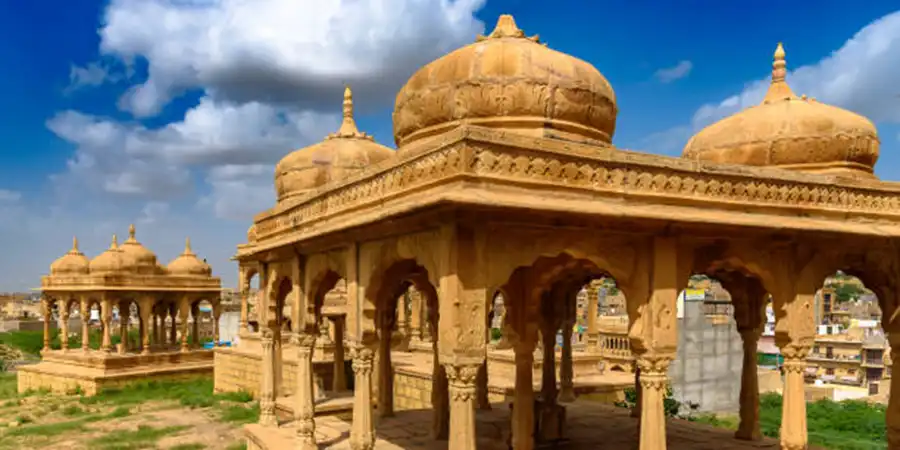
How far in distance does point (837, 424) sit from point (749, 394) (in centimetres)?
909

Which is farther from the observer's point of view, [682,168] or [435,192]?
[682,168]

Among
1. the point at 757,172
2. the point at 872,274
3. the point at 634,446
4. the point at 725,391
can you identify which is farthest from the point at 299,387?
the point at 725,391

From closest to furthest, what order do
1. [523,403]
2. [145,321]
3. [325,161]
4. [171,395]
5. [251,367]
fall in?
1. [523,403]
2. [325,161]
3. [251,367]
4. [171,395]
5. [145,321]

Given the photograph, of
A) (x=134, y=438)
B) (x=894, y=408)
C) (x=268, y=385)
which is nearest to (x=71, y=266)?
(x=134, y=438)

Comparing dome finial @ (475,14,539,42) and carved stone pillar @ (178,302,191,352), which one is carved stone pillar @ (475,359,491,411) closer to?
dome finial @ (475,14,539,42)

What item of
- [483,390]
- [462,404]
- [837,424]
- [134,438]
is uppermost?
[462,404]

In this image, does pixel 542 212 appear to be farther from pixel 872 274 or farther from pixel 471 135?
pixel 872 274

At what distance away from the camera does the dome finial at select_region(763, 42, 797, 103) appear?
12164mm

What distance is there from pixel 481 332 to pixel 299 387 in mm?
5621

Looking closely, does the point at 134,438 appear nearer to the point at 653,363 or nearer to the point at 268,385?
the point at 268,385

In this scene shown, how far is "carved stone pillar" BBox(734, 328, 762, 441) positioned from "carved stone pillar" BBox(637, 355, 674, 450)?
4333 millimetres

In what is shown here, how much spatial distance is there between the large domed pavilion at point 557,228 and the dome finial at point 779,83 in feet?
0.13

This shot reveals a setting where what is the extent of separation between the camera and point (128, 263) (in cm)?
3017

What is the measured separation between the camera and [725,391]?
83.3 feet
